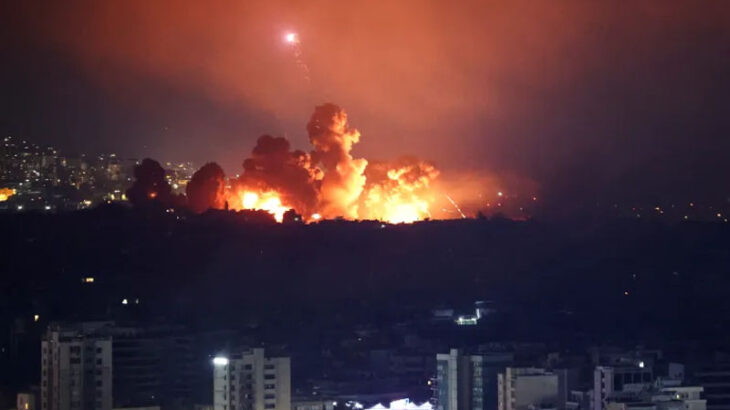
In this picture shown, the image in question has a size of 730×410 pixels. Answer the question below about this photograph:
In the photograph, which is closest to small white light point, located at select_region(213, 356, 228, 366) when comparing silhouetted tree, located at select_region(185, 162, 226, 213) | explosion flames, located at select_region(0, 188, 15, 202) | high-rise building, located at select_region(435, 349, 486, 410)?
high-rise building, located at select_region(435, 349, 486, 410)

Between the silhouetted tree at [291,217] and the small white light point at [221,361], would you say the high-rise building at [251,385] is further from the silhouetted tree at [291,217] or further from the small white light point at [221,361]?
the silhouetted tree at [291,217]

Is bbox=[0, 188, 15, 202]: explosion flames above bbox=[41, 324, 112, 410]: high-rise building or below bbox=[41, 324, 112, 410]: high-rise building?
above

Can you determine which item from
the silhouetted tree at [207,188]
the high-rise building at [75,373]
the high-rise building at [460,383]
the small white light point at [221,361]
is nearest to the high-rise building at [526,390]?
the high-rise building at [460,383]

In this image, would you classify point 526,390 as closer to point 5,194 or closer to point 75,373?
point 75,373

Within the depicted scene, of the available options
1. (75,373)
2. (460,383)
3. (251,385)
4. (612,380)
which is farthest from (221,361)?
(612,380)

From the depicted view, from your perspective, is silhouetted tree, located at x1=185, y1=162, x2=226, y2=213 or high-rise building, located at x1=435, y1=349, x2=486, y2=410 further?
silhouetted tree, located at x1=185, y1=162, x2=226, y2=213

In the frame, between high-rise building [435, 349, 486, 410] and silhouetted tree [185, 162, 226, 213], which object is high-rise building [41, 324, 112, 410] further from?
silhouetted tree [185, 162, 226, 213]

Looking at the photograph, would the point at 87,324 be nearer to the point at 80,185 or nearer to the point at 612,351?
the point at 612,351
